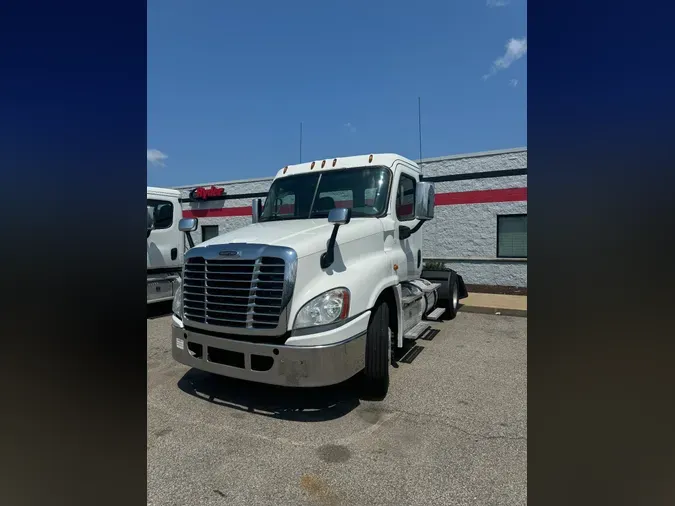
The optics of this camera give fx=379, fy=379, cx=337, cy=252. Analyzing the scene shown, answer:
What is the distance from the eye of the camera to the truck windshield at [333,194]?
484 cm

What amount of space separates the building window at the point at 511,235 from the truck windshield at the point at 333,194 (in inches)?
317

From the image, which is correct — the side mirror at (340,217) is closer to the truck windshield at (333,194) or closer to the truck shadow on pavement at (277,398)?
the truck windshield at (333,194)

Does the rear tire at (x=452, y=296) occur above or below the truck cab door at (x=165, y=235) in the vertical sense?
below

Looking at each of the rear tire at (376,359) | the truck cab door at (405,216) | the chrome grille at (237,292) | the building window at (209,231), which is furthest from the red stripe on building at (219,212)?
the rear tire at (376,359)

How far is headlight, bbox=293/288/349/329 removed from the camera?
345 centimetres

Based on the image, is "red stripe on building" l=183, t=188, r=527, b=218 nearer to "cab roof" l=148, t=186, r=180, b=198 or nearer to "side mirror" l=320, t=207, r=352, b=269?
"cab roof" l=148, t=186, r=180, b=198

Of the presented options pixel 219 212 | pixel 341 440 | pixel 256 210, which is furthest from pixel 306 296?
pixel 219 212

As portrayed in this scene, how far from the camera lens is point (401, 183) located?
5.14m

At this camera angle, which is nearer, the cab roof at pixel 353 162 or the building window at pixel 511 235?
the cab roof at pixel 353 162

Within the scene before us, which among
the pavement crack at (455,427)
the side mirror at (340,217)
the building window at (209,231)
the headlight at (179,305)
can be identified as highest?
the building window at (209,231)

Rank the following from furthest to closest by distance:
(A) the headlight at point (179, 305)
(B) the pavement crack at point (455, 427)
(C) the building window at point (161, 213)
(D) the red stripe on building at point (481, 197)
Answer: (D) the red stripe on building at point (481, 197) < (C) the building window at point (161, 213) < (A) the headlight at point (179, 305) < (B) the pavement crack at point (455, 427)
